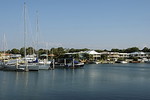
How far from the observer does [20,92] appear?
29.7 m

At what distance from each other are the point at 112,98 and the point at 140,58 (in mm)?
157508

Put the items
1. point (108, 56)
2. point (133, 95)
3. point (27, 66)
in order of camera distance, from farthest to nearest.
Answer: point (108, 56), point (27, 66), point (133, 95)

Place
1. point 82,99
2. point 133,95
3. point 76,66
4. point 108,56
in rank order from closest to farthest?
1. point 82,99
2. point 133,95
3. point 76,66
4. point 108,56

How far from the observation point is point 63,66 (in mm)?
83188

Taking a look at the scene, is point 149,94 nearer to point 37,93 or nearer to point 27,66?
point 37,93

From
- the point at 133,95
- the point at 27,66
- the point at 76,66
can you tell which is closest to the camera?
the point at 133,95

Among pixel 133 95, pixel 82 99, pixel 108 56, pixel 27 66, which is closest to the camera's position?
pixel 82 99

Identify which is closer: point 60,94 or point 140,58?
point 60,94

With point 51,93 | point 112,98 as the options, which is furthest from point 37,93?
point 112,98

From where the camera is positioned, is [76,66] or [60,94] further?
[76,66]

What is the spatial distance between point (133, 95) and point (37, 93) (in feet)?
36.1

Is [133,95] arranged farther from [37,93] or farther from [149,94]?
[37,93]

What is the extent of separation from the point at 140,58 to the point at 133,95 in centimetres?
15469

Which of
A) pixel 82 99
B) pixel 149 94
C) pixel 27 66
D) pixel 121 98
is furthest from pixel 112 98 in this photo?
pixel 27 66
